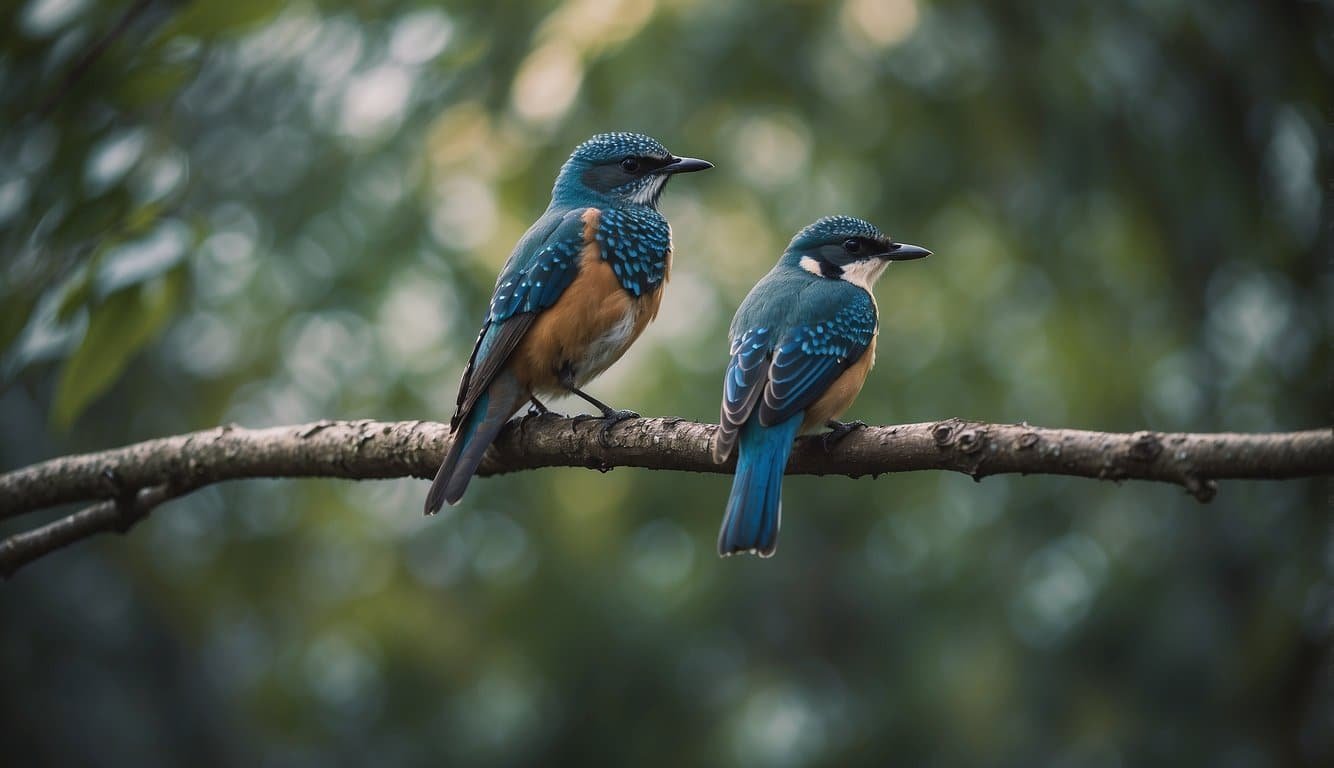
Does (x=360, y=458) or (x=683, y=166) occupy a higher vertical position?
(x=683, y=166)

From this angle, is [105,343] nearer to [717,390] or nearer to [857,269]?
[857,269]

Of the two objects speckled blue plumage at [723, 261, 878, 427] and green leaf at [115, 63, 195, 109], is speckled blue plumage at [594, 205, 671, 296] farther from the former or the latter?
green leaf at [115, 63, 195, 109]

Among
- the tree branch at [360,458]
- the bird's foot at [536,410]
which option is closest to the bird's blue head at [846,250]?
the bird's foot at [536,410]

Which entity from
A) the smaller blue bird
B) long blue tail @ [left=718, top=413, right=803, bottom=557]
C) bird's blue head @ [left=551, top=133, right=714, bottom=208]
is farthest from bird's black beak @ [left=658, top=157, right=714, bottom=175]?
long blue tail @ [left=718, top=413, right=803, bottom=557]

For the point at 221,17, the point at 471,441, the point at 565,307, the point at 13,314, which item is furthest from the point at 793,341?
the point at 13,314

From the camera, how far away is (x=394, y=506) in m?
8.10

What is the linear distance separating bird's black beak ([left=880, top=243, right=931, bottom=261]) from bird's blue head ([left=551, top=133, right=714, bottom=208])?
0.93 m

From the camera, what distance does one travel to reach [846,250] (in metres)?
4.84

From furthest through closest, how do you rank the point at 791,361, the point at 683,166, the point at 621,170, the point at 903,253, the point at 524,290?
the point at 621,170, the point at 683,166, the point at 903,253, the point at 524,290, the point at 791,361

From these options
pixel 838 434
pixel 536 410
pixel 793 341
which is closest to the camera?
pixel 838 434

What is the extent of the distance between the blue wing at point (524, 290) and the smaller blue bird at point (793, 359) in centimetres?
68

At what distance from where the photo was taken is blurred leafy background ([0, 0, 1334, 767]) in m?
5.95

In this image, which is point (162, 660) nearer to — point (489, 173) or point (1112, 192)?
point (489, 173)

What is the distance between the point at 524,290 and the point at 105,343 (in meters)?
1.89
